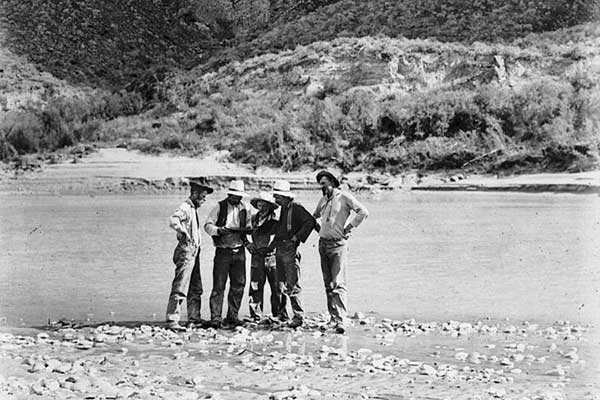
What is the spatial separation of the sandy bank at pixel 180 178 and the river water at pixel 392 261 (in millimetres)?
1782

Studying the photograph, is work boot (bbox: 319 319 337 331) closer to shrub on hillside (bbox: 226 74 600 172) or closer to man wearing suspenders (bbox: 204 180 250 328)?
man wearing suspenders (bbox: 204 180 250 328)

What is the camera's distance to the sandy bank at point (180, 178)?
23.9 m

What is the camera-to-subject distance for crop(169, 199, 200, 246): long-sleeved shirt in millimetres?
9102

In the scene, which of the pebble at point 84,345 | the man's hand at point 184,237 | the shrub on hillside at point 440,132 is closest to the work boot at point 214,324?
the man's hand at point 184,237

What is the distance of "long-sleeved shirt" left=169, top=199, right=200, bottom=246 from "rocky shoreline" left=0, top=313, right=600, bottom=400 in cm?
80

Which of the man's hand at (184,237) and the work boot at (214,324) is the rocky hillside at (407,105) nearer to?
the work boot at (214,324)

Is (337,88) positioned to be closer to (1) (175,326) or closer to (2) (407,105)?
(2) (407,105)

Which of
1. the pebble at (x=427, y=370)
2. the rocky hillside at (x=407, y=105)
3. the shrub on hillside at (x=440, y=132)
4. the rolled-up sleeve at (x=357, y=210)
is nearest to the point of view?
Answer: the pebble at (x=427, y=370)

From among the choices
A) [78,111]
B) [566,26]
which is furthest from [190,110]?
[566,26]

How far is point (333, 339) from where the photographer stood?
8.66 m

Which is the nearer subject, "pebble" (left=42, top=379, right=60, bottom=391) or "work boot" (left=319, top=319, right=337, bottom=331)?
"pebble" (left=42, top=379, right=60, bottom=391)

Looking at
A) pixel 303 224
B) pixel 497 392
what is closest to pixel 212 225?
pixel 303 224

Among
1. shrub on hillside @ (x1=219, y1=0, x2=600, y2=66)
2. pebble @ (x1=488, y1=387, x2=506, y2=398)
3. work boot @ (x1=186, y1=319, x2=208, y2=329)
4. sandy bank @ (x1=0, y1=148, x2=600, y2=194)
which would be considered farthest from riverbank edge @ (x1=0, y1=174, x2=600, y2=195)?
shrub on hillside @ (x1=219, y1=0, x2=600, y2=66)

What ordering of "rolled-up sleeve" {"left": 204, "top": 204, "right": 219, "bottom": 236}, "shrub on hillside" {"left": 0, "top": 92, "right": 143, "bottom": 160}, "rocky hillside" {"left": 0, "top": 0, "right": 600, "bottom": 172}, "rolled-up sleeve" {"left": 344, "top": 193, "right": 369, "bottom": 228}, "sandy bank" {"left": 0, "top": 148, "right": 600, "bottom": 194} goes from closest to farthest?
1. "rolled-up sleeve" {"left": 344, "top": 193, "right": 369, "bottom": 228}
2. "rolled-up sleeve" {"left": 204, "top": 204, "right": 219, "bottom": 236}
3. "sandy bank" {"left": 0, "top": 148, "right": 600, "bottom": 194}
4. "rocky hillside" {"left": 0, "top": 0, "right": 600, "bottom": 172}
5. "shrub on hillside" {"left": 0, "top": 92, "right": 143, "bottom": 160}
